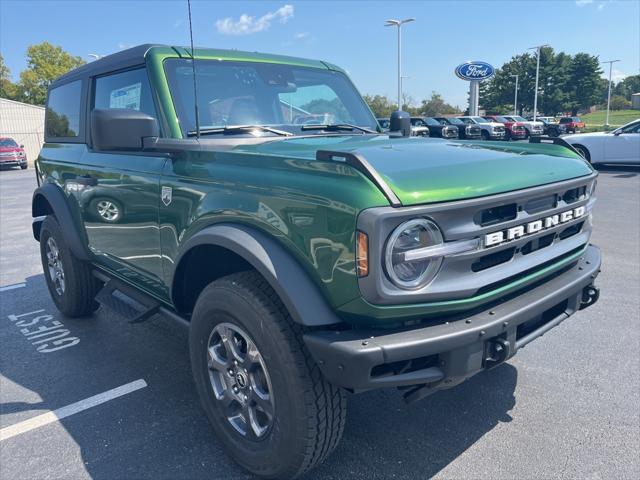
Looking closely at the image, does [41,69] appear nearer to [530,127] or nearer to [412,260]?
[530,127]

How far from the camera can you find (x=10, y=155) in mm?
25328

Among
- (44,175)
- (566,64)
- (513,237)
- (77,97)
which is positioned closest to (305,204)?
(513,237)

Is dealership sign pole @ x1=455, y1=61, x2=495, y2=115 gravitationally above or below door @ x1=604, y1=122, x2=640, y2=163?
above

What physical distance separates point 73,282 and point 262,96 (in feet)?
7.59

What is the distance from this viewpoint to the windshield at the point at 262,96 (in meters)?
3.11

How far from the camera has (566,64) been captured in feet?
257

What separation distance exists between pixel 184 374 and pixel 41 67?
68850 mm

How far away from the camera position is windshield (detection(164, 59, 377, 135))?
122 inches

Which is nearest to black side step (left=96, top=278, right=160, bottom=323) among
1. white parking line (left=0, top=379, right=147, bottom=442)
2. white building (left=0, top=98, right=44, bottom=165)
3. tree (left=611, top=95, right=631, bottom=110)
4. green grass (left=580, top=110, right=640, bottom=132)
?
→ white parking line (left=0, top=379, right=147, bottom=442)

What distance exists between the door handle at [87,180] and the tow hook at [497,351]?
9.19 ft

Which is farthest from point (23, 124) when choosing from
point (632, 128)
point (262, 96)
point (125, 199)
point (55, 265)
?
point (262, 96)

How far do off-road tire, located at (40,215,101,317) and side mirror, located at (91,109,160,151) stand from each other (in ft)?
6.05

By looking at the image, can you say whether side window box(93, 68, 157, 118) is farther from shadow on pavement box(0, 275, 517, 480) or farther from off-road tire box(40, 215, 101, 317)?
shadow on pavement box(0, 275, 517, 480)

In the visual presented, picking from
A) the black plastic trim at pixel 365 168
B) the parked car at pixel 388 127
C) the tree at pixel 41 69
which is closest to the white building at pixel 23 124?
the tree at pixel 41 69
